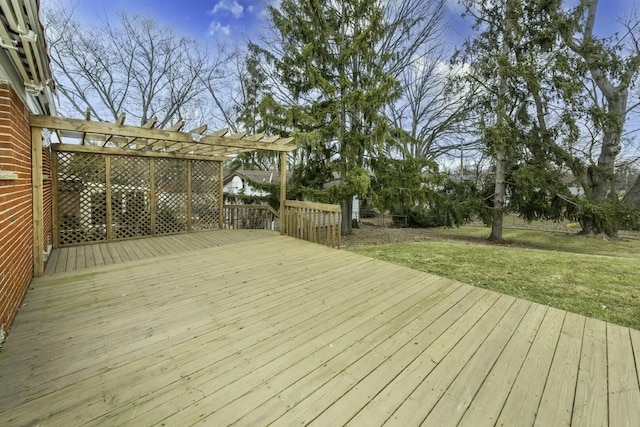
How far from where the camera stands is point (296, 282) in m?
3.71

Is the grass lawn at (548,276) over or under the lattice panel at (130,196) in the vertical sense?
under

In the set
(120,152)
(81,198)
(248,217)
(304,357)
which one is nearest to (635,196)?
(248,217)

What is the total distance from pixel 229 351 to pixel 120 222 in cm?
596

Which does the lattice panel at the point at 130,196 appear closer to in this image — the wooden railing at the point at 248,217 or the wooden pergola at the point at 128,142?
the wooden pergola at the point at 128,142

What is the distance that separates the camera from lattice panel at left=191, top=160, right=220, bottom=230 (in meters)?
7.72

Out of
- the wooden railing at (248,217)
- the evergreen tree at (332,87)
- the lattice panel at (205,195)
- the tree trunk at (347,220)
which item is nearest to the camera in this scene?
the lattice panel at (205,195)

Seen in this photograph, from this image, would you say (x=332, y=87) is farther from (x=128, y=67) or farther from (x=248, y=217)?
Answer: (x=128, y=67)

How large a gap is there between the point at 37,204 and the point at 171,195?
350 cm

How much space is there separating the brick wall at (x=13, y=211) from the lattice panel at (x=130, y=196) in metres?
2.98

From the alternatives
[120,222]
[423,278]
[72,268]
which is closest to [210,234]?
[120,222]

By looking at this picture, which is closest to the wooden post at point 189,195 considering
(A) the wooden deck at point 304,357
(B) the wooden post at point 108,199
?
(B) the wooden post at point 108,199

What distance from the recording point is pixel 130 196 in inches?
261

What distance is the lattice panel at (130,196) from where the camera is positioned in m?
6.51

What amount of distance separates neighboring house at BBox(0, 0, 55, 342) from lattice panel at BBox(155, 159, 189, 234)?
3.21 m
